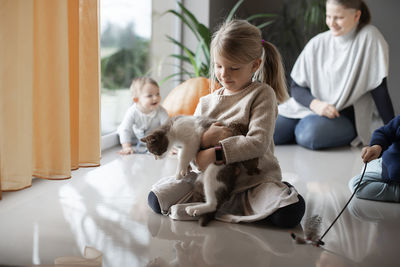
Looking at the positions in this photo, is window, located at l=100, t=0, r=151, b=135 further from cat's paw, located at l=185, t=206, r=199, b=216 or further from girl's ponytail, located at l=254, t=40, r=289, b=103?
cat's paw, located at l=185, t=206, r=199, b=216

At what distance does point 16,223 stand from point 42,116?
15.0 inches

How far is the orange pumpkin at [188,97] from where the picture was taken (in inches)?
111

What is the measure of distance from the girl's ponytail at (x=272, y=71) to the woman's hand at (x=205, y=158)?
0.35m

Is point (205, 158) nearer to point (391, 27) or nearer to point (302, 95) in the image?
point (302, 95)

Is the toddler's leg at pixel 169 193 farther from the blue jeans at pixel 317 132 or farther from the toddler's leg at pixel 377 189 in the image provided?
the blue jeans at pixel 317 132

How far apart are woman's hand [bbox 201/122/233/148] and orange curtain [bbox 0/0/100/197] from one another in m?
0.50

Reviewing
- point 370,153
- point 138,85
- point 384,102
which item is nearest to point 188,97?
point 138,85

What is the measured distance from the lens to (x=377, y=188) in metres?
1.68

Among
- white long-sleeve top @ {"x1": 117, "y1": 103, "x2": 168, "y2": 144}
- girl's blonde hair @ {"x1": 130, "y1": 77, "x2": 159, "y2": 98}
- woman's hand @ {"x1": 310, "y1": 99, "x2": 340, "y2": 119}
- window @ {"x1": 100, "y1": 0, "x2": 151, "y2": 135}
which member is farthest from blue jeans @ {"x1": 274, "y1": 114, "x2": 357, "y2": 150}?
window @ {"x1": 100, "y1": 0, "x2": 151, "y2": 135}

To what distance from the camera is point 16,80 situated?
4.50 ft

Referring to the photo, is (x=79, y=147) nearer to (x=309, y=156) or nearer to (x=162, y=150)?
(x=162, y=150)

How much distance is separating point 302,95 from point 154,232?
189 centimetres

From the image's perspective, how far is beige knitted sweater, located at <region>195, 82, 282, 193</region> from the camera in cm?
136

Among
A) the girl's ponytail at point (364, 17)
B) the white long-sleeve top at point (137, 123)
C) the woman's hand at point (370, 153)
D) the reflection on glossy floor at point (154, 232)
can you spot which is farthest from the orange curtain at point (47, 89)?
the girl's ponytail at point (364, 17)
